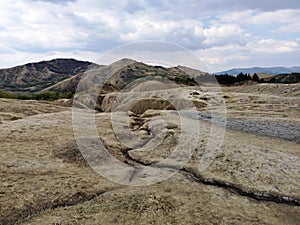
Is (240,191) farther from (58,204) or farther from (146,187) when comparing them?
(58,204)

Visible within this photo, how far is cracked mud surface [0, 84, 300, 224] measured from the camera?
10.0 m

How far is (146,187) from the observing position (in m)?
12.3

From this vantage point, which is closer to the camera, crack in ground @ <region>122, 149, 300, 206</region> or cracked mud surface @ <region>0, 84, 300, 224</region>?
cracked mud surface @ <region>0, 84, 300, 224</region>

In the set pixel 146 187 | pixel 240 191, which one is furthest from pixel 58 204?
pixel 240 191

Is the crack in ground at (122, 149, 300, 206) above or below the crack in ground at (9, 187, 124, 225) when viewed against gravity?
below

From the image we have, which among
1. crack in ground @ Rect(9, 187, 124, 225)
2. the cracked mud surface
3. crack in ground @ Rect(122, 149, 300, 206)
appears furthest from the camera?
crack in ground @ Rect(122, 149, 300, 206)

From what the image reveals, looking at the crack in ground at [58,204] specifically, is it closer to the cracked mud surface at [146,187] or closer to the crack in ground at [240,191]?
the cracked mud surface at [146,187]

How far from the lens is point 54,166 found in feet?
45.2

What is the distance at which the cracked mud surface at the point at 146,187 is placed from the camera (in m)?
10.0

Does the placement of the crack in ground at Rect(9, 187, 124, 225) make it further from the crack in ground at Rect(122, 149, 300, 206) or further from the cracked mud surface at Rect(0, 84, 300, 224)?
the crack in ground at Rect(122, 149, 300, 206)

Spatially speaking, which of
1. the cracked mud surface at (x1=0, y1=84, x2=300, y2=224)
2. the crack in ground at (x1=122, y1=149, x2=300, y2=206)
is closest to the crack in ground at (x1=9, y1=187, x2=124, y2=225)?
the cracked mud surface at (x1=0, y1=84, x2=300, y2=224)

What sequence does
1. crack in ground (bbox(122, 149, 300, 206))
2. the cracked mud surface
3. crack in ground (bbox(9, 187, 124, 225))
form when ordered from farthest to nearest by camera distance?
crack in ground (bbox(122, 149, 300, 206)) → the cracked mud surface → crack in ground (bbox(9, 187, 124, 225))

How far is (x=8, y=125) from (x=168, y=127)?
10.0 m

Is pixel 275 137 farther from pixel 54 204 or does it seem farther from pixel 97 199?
pixel 54 204
